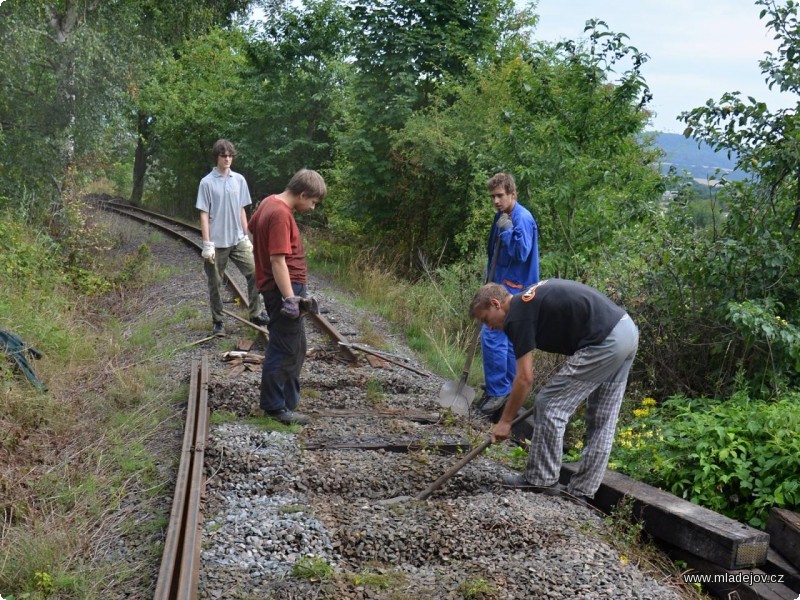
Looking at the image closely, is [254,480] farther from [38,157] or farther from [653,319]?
[38,157]

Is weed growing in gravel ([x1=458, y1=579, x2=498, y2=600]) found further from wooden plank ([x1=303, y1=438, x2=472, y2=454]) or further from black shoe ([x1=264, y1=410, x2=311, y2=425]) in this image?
black shoe ([x1=264, y1=410, x2=311, y2=425])

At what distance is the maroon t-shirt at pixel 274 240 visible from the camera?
22.1 ft

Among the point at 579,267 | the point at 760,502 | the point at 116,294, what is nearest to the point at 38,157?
the point at 116,294

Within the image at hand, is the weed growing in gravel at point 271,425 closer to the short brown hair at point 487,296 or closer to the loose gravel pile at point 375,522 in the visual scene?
the loose gravel pile at point 375,522

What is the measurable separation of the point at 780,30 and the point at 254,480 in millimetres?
6083

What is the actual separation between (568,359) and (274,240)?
251 centimetres

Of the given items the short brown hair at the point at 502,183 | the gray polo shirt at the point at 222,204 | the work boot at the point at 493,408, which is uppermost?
the short brown hair at the point at 502,183

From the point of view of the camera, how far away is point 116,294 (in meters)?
13.2

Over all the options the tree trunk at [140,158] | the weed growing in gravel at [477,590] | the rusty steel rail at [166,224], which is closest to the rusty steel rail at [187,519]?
the weed growing in gravel at [477,590]

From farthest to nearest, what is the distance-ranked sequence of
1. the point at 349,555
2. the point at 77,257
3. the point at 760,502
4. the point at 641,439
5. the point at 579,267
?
the point at 77,257 < the point at 579,267 < the point at 641,439 < the point at 760,502 < the point at 349,555

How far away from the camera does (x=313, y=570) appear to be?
177 inches

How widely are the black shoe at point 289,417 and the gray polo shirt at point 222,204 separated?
125 inches

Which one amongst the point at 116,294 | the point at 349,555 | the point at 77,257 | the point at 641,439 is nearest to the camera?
the point at 349,555

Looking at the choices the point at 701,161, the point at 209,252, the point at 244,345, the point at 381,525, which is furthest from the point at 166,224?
the point at 381,525
